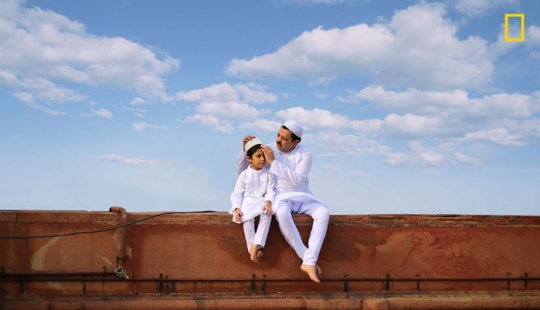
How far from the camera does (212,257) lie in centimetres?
682

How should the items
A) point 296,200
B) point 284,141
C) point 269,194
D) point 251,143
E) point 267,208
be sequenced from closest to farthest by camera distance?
Answer: point 267,208
point 269,194
point 251,143
point 296,200
point 284,141

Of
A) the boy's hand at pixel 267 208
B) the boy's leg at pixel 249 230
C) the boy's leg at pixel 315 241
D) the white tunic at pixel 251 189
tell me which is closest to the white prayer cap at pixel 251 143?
the white tunic at pixel 251 189

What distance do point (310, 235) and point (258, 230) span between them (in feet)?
1.73

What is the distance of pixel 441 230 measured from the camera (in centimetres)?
729

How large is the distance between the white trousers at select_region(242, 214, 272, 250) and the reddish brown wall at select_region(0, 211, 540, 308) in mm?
193

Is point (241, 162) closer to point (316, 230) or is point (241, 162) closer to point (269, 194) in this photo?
point (269, 194)

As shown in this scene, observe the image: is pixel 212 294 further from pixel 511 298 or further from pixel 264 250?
pixel 511 298

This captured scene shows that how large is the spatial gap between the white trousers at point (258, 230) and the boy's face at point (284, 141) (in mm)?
762

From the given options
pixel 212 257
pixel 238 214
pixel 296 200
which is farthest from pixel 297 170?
pixel 212 257

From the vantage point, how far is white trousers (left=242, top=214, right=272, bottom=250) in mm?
6598

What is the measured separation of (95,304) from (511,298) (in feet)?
13.4

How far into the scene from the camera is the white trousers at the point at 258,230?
660cm

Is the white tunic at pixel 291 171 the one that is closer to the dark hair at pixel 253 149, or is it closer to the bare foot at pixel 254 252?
the dark hair at pixel 253 149

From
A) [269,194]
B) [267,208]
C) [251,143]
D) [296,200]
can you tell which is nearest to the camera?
[267,208]
